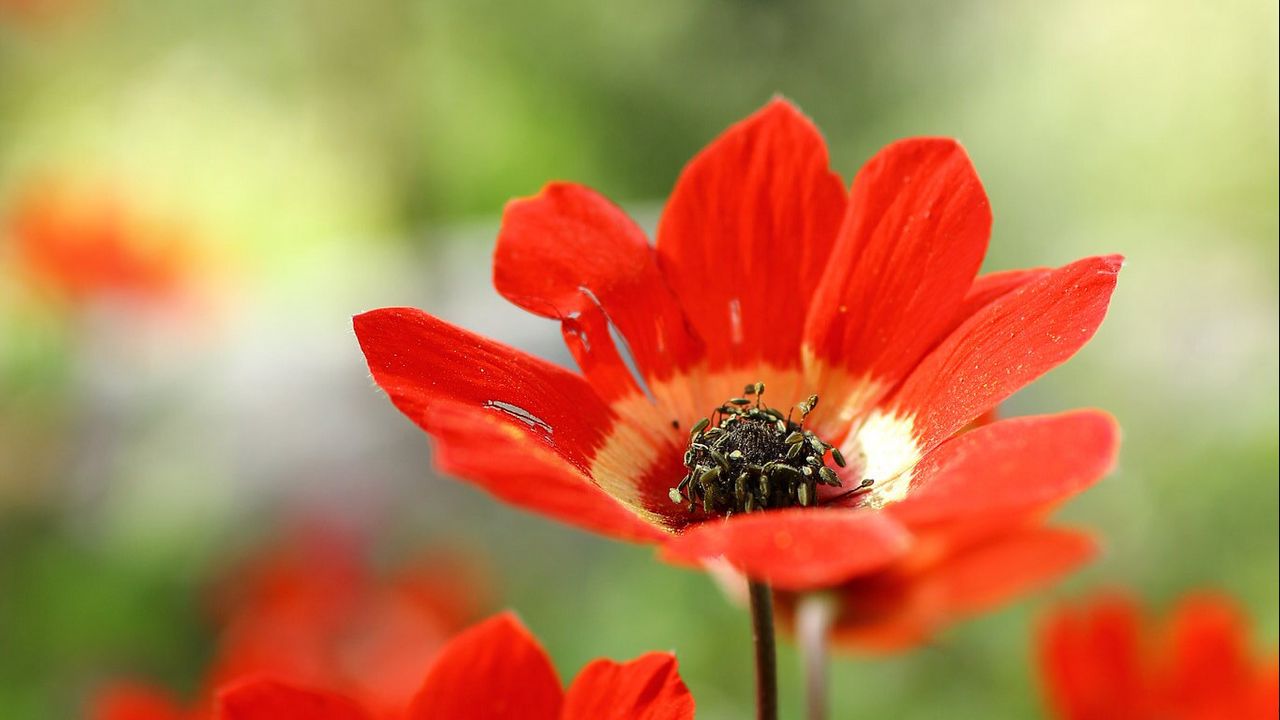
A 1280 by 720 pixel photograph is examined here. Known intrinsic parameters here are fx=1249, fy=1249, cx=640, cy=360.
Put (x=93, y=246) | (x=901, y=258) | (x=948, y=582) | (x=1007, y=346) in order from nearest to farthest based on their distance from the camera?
(x=1007, y=346) → (x=901, y=258) → (x=948, y=582) → (x=93, y=246)

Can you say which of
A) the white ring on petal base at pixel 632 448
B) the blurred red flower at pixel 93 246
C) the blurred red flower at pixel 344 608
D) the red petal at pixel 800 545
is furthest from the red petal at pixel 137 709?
the blurred red flower at pixel 93 246

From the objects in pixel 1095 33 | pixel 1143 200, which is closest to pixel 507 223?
pixel 1143 200

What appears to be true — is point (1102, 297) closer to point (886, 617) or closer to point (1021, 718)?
point (886, 617)

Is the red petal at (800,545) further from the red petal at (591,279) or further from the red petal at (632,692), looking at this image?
the red petal at (591,279)

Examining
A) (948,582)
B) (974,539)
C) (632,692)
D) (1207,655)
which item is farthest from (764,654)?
(1207,655)

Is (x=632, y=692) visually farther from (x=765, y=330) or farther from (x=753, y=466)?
(x=765, y=330)

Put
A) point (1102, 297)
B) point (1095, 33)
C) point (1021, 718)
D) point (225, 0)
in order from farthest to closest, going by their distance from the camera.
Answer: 1. point (225, 0)
2. point (1095, 33)
3. point (1021, 718)
4. point (1102, 297)

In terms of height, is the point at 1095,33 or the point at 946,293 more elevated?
the point at 1095,33

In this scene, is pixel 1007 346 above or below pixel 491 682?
above
